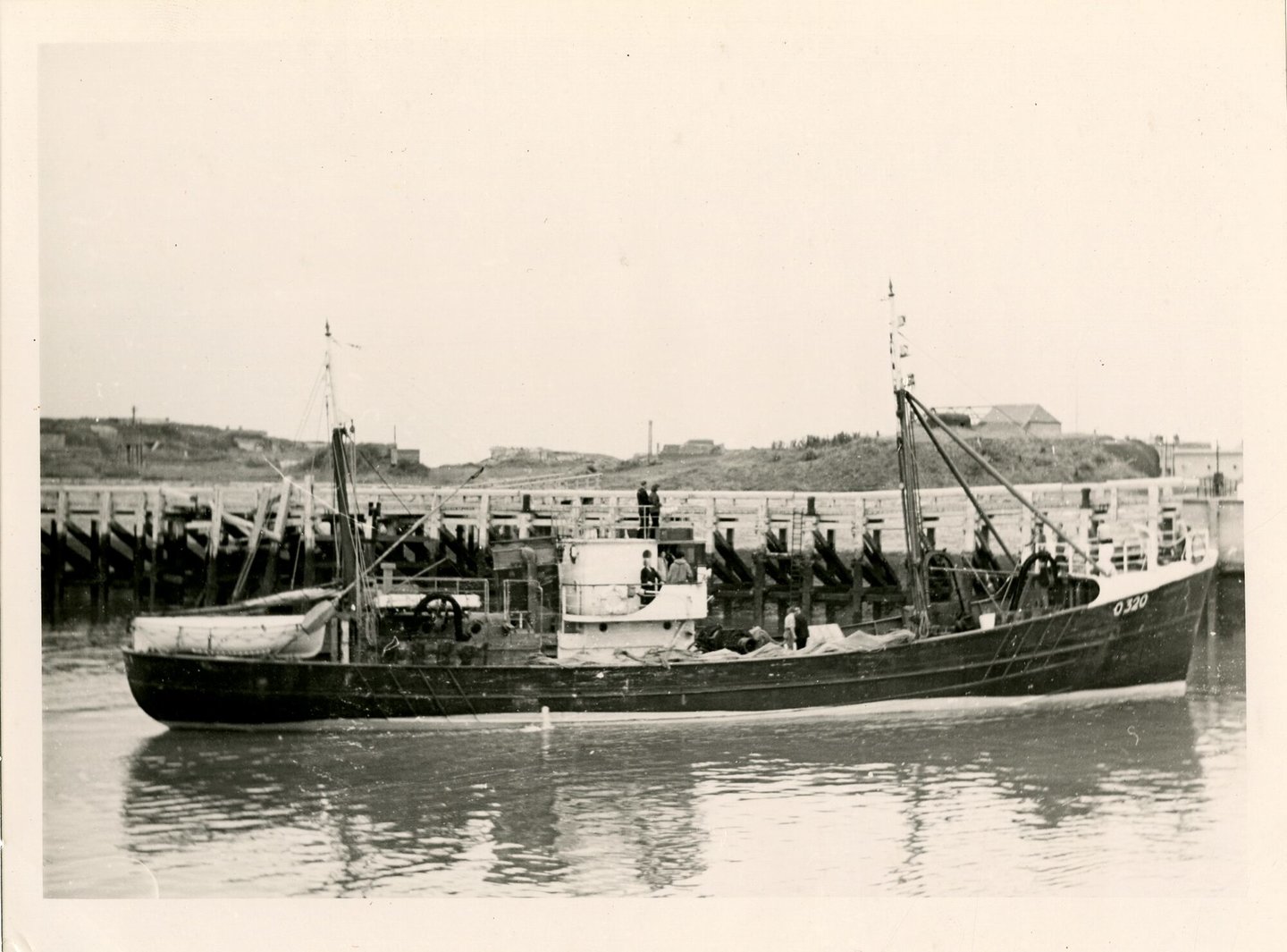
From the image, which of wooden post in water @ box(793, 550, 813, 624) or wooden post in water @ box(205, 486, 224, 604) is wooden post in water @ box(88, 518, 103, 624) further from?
wooden post in water @ box(793, 550, 813, 624)

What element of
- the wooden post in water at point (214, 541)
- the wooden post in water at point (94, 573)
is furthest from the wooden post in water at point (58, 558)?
the wooden post in water at point (214, 541)

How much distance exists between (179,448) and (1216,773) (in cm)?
1074

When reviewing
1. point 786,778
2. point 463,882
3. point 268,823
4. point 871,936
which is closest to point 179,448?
point 268,823

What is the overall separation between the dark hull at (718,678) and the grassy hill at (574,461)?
182 cm

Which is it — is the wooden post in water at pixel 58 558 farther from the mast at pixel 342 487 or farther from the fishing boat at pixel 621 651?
the mast at pixel 342 487

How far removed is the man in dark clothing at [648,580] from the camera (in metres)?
13.1

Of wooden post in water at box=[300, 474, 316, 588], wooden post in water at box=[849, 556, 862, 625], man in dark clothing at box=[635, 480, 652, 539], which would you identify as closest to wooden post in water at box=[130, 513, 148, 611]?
wooden post in water at box=[300, 474, 316, 588]

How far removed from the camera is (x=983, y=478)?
18.7 metres

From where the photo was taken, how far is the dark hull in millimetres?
12070

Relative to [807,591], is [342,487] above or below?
above

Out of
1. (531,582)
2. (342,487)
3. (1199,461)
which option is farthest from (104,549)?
(1199,461)

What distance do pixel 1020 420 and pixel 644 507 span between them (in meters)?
4.08

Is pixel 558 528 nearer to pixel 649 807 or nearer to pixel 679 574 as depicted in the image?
pixel 679 574

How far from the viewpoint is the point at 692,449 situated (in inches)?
501
